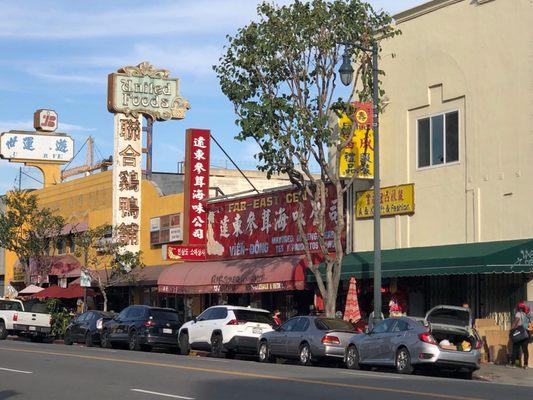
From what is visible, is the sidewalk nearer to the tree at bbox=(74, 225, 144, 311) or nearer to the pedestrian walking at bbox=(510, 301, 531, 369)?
the pedestrian walking at bbox=(510, 301, 531, 369)

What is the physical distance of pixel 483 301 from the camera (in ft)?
91.3

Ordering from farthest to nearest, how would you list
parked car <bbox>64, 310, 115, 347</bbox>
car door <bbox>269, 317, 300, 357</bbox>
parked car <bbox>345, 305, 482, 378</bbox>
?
parked car <bbox>64, 310, 115, 347</bbox> → car door <bbox>269, 317, 300, 357</bbox> → parked car <bbox>345, 305, 482, 378</bbox>

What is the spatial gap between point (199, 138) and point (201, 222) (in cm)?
377

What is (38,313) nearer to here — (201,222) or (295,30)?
(201,222)

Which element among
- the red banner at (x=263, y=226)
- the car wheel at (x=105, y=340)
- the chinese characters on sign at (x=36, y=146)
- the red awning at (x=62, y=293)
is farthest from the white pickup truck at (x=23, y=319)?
the chinese characters on sign at (x=36, y=146)

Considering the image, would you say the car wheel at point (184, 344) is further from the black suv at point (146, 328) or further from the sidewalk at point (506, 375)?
the sidewalk at point (506, 375)

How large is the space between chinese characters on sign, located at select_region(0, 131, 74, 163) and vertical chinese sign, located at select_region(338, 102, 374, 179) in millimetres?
37662

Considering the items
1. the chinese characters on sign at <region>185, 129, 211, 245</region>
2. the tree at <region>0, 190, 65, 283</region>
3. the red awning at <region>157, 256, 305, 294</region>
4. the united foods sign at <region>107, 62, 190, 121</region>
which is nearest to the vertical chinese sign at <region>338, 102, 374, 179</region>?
the red awning at <region>157, 256, 305, 294</region>

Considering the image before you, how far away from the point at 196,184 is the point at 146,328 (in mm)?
9534

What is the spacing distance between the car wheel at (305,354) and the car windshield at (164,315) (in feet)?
26.9

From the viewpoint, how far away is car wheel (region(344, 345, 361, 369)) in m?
24.4

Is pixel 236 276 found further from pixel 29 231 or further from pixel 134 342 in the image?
pixel 29 231

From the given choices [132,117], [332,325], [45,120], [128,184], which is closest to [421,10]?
[332,325]

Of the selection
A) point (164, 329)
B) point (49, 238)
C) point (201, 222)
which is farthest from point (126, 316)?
point (49, 238)
